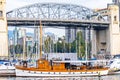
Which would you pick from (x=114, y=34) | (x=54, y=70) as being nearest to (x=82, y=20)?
(x=114, y=34)

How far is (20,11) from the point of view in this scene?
458ft

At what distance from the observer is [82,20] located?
126125 millimetres

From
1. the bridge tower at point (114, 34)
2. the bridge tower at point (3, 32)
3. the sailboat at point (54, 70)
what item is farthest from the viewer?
the bridge tower at point (114, 34)

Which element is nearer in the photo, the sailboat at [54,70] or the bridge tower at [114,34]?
the sailboat at [54,70]

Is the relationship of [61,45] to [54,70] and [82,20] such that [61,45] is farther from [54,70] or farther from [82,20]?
[54,70]

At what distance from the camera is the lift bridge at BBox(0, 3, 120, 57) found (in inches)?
4791

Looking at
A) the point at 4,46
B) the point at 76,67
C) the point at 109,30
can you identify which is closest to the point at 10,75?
the point at 76,67

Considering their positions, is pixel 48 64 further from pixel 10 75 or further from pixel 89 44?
pixel 89 44

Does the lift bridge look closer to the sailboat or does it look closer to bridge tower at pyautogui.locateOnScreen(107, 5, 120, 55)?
bridge tower at pyautogui.locateOnScreen(107, 5, 120, 55)

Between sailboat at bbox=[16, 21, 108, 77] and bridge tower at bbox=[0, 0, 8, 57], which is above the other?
bridge tower at bbox=[0, 0, 8, 57]

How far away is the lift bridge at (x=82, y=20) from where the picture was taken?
399ft

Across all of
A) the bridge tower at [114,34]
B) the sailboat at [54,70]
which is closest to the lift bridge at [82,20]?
the bridge tower at [114,34]

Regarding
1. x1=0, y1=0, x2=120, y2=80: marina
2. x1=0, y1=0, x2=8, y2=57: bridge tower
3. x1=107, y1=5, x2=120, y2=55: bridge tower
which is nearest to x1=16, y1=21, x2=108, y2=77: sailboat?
x1=0, y1=0, x2=120, y2=80: marina

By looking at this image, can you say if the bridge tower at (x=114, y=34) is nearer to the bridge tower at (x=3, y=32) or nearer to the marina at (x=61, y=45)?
the marina at (x=61, y=45)
